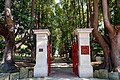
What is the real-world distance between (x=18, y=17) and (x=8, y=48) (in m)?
3.52

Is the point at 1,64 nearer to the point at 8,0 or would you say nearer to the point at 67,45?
the point at 8,0

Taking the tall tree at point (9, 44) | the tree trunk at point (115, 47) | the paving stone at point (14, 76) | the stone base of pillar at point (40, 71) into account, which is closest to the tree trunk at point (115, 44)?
the tree trunk at point (115, 47)

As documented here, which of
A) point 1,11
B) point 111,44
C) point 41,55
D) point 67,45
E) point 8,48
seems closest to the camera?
point 41,55

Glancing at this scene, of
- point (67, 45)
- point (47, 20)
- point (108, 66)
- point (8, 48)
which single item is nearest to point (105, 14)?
point (108, 66)

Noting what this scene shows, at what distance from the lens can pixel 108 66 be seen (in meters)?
12.1

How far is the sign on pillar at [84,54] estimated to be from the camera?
33.7ft

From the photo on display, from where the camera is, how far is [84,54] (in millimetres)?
10586

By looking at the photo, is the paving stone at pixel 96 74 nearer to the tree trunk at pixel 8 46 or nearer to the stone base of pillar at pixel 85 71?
the stone base of pillar at pixel 85 71

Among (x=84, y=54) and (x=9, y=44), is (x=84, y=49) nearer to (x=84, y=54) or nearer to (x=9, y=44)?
(x=84, y=54)

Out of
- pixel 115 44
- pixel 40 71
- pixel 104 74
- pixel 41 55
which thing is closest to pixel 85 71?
pixel 104 74

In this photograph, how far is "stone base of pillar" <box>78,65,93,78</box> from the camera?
10195mm

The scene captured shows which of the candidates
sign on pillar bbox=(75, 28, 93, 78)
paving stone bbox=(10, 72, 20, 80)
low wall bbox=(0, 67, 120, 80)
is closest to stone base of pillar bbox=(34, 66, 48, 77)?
low wall bbox=(0, 67, 120, 80)

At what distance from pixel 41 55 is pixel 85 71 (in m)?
2.78

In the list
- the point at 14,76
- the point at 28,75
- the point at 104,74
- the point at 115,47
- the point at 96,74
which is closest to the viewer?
the point at 14,76
